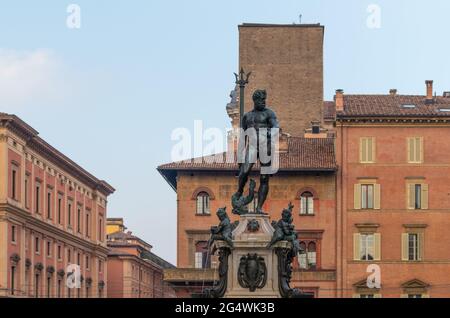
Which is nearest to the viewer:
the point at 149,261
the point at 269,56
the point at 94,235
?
the point at 269,56

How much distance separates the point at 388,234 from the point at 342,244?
122 inches

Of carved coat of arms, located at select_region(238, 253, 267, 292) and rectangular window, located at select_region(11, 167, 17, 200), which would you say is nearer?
carved coat of arms, located at select_region(238, 253, 267, 292)

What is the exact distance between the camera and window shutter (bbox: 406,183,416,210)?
3684 inches

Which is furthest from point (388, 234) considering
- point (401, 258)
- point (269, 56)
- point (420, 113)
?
point (269, 56)

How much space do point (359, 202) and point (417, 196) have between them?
→ 12.4 feet

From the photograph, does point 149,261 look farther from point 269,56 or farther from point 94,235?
point 269,56

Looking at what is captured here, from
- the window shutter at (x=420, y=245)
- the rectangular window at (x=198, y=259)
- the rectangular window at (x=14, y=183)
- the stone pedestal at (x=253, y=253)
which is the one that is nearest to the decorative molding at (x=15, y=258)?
the rectangular window at (x=14, y=183)

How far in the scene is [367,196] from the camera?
308ft

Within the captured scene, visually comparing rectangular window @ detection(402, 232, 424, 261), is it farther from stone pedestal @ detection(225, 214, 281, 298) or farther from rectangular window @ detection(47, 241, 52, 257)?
stone pedestal @ detection(225, 214, 281, 298)

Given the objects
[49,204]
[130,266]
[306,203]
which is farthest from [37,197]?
[130,266]

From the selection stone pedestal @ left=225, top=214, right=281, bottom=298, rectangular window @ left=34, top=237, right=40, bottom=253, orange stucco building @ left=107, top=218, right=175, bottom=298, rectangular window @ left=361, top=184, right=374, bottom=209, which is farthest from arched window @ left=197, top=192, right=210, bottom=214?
stone pedestal @ left=225, top=214, right=281, bottom=298

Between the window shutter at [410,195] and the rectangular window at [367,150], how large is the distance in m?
2.90

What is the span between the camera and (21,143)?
3583 inches

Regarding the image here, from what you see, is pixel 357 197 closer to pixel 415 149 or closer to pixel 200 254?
pixel 415 149
